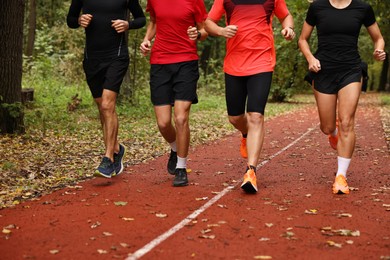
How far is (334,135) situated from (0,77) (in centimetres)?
668

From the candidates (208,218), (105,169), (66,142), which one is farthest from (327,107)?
(66,142)

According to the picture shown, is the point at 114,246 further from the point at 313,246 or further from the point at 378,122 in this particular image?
the point at 378,122

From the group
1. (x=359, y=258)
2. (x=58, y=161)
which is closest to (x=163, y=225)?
(x=359, y=258)

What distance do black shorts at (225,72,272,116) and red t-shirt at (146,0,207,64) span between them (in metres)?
0.61

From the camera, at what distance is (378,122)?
64.7 ft

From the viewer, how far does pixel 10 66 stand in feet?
39.7

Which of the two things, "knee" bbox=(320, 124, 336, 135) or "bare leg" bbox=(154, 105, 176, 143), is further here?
"knee" bbox=(320, 124, 336, 135)

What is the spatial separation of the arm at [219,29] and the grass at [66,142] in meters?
2.72

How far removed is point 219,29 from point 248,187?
6.49 feet

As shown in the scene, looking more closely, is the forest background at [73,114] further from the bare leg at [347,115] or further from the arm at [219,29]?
the bare leg at [347,115]

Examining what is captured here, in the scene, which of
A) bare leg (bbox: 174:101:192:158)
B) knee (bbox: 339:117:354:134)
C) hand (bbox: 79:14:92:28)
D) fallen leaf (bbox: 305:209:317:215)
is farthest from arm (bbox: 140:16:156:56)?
fallen leaf (bbox: 305:209:317:215)

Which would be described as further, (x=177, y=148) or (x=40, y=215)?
(x=177, y=148)

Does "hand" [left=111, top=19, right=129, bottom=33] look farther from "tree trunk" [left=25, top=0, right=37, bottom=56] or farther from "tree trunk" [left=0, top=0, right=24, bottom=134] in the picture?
"tree trunk" [left=25, top=0, right=37, bottom=56]

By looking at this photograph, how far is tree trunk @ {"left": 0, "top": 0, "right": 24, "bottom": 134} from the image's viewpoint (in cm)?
1198
